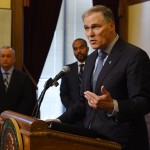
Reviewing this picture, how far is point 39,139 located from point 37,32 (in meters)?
4.31

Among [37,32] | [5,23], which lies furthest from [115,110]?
[37,32]

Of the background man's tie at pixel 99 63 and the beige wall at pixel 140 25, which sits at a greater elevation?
the beige wall at pixel 140 25

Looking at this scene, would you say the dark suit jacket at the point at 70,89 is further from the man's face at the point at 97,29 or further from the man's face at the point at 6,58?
the man's face at the point at 97,29

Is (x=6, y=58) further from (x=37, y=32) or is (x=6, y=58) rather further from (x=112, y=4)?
(x=112, y=4)

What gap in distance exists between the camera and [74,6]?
634 cm

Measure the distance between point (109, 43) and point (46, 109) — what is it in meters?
3.94

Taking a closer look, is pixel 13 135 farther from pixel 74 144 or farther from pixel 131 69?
pixel 131 69

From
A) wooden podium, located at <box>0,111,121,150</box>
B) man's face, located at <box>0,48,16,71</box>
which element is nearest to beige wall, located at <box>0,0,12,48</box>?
man's face, located at <box>0,48,16,71</box>

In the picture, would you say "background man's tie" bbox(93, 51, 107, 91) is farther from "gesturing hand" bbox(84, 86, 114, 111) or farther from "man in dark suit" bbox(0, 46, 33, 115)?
"man in dark suit" bbox(0, 46, 33, 115)

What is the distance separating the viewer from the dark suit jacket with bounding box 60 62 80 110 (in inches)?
177

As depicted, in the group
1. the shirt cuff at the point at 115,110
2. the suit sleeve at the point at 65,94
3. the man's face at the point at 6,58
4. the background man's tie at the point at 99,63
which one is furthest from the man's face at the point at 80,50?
the shirt cuff at the point at 115,110

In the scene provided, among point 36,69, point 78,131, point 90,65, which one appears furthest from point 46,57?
point 78,131

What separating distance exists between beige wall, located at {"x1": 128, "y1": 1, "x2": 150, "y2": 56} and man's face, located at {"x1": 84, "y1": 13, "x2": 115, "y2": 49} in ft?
12.2

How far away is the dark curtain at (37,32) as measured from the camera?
5.90m
